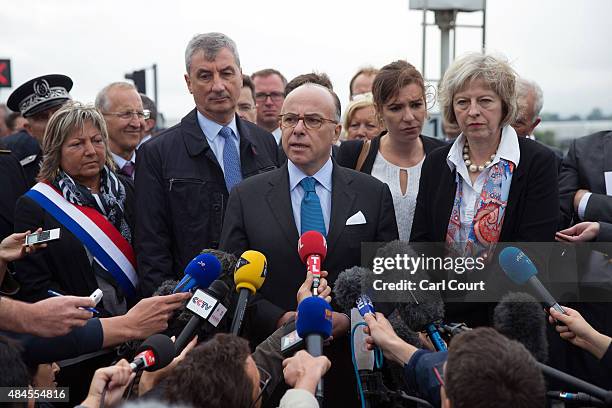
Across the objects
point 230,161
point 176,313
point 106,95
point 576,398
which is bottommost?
point 576,398

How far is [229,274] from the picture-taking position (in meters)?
3.98

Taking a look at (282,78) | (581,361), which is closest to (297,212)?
(581,361)

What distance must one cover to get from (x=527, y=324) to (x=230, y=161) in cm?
241

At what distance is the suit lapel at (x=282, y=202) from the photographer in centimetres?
449

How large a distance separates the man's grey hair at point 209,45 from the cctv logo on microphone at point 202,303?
218cm

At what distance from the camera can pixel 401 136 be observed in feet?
17.7

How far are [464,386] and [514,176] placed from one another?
2.01 meters

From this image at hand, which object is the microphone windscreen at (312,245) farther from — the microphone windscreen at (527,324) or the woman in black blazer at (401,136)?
the woman in black blazer at (401,136)

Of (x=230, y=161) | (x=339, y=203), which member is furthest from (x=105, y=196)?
(x=339, y=203)

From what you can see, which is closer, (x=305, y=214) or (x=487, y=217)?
(x=487, y=217)

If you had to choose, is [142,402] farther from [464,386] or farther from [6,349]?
[464,386]

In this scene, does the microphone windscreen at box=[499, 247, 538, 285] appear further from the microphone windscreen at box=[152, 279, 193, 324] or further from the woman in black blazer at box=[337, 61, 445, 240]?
the microphone windscreen at box=[152, 279, 193, 324]

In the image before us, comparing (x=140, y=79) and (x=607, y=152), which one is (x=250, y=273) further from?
(x=140, y=79)

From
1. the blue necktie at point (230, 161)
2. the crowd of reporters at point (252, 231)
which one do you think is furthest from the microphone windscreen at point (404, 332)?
the blue necktie at point (230, 161)
